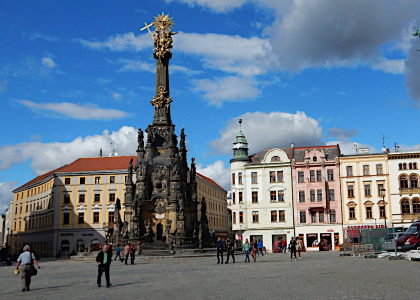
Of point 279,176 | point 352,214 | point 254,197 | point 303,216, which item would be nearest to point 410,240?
point 352,214

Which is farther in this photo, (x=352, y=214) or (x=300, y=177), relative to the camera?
(x=300, y=177)

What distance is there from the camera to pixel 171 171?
46.0 m

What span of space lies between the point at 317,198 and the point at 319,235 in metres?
4.76

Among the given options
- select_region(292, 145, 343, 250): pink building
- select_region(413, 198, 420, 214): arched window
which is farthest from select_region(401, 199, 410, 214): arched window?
select_region(292, 145, 343, 250): pink building

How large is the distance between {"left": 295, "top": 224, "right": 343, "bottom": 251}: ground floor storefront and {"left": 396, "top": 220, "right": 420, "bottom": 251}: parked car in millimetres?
29301

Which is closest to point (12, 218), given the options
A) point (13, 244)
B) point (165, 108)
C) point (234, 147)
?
point (13, 244)

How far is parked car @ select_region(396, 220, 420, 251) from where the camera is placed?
31188 millimetres

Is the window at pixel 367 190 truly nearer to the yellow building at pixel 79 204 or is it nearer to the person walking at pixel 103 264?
the yellow building at pixel 79 204

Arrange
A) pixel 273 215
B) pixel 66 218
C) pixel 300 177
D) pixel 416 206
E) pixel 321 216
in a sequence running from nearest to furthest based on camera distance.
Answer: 1. pixel 416 206
2. pixel 321 216
3. pixel 273 215
4. pixel 300 177
5. pixel 66 218

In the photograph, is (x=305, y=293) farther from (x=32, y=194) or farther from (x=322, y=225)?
(x=32, y=194)

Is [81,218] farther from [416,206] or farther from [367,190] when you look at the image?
[416,206]

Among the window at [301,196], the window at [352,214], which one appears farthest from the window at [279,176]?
the window at [352,214]

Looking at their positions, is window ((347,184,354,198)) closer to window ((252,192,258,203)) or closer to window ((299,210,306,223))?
window ((299,210,306,223))

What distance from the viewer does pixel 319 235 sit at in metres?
63.1
